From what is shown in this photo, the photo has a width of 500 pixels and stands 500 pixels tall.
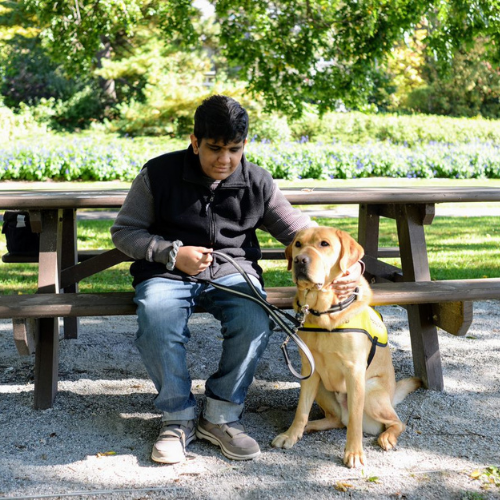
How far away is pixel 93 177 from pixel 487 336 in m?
10.9

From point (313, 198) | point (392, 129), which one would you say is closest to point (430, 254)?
point (313, 198)

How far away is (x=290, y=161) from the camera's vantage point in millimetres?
14992

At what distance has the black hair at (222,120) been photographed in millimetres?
2973

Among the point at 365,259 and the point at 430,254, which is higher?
the point at 365,259

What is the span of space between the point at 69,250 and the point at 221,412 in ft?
6.76

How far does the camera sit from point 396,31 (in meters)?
9.27

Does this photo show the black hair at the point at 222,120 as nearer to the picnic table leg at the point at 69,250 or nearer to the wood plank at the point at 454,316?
the wood plank at the point at 454,316

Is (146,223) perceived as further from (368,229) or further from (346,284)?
(368,229)

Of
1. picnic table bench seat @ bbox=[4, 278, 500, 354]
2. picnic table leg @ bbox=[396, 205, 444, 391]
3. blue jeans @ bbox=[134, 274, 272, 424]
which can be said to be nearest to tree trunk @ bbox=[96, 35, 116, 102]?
picnic table leg @ bbox=[396, 205, 444, 391]

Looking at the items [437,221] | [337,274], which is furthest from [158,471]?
[437,221]

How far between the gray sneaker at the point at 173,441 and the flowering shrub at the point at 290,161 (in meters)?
11.5

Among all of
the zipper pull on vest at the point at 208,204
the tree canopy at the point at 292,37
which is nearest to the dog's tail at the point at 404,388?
the zipper pull on vest at the point at 208,204

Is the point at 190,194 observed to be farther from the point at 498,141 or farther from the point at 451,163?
A: the point at 498,141

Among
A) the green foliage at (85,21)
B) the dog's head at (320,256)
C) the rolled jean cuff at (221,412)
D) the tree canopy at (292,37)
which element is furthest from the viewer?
the green foliage at (85,21)
